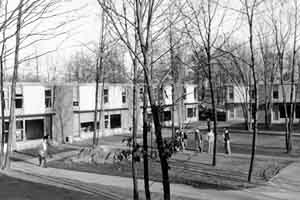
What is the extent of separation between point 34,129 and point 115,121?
348 inches

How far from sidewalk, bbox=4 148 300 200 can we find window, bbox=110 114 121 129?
16491mm

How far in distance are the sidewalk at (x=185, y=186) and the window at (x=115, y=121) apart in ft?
54.1

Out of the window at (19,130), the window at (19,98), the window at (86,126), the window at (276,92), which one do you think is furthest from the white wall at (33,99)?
the window at (276,92)

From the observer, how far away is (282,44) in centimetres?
1959

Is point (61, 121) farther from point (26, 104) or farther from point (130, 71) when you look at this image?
point (130, 71)

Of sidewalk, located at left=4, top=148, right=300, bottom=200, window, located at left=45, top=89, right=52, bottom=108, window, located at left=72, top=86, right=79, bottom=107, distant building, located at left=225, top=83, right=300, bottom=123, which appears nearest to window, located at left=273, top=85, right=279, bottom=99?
distant building, located at left=225, top=83, right=300, bottom=123

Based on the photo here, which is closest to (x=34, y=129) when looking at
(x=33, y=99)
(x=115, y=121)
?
(x=33, y=99)

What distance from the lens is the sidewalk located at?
11547mm

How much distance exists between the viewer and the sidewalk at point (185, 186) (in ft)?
37.9

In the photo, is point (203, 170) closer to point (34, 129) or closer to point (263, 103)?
point (34, 129)

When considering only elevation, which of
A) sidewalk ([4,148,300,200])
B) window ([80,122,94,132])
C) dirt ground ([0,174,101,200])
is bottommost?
sidewalk ([4,148,300,200])

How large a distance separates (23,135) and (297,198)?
2035cm

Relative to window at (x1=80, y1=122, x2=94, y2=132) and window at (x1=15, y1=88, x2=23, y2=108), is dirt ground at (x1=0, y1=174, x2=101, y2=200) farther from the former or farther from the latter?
window at (x1=80, y1=122, x2=94, y2=132)

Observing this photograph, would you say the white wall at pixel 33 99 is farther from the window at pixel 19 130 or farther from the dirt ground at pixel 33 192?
the dirt ground at pixel 33 192
